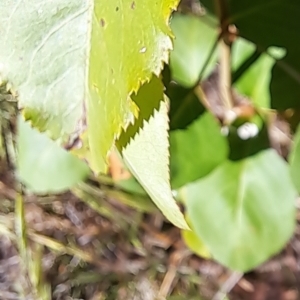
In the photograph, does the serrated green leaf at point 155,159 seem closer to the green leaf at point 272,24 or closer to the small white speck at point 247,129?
the green leaf at point 272,24

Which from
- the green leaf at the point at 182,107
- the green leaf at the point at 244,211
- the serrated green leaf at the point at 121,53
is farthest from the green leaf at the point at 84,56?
the green leaf at the point at 244,211

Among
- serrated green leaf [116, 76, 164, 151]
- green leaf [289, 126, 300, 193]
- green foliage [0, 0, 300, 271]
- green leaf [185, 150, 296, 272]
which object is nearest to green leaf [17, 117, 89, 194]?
green foliage [0, 0, 300, 271]

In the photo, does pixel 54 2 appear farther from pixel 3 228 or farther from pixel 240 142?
pixel 3 228

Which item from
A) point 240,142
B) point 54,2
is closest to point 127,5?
point 54,2

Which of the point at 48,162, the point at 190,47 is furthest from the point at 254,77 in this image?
the point at 48,162

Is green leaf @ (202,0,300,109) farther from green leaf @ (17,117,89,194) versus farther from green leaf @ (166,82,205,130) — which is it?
green leaf @ (17,117,89,194)

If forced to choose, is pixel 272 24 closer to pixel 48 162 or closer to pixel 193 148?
pixel 193 148
